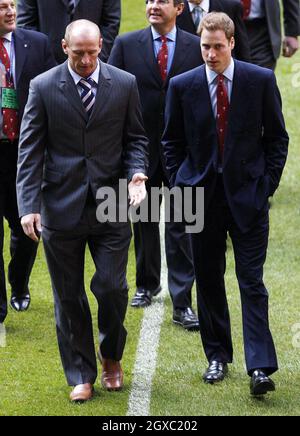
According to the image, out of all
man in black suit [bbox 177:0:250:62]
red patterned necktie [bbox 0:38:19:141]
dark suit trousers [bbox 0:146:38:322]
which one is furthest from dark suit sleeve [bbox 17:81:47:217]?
man in black suit [bbox 177:0:250:62]

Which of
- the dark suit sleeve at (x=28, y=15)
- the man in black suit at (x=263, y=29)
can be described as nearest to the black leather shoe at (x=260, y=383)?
the dark suit sleeve at (x=28, y=15)

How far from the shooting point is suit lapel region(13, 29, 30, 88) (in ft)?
33.1

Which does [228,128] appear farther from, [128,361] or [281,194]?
[281,194]

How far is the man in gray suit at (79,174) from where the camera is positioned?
8227mm

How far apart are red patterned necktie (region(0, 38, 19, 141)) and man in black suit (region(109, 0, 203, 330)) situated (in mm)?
824

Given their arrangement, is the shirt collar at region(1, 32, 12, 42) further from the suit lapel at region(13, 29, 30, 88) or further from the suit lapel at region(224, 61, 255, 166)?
the suit lapel at region(224, 61, 255, 166)

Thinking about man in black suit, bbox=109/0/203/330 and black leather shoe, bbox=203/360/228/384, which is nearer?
black leather shoe, bbox=203/360/228/384

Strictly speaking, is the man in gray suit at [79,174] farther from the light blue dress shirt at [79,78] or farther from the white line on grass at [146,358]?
the white line on grass at [146,358]

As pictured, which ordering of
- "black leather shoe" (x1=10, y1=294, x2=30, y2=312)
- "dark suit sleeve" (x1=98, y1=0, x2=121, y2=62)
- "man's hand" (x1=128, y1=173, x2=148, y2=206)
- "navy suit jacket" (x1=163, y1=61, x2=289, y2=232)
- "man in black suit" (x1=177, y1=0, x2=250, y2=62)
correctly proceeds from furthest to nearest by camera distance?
"dark suit sleeve" (x1=98, y1=0, x2=121, y2=62)
"man in black suit" (x1=177, y1=0, x2=250, y2=62)
"black leather shoe" (x1=10, y1=294, x2=30, y2=312)
"navy suit jacket" (x1=163, y1=61, x2=289, y2=232)
"man's hand" (x1=128, y1=173, x2=148, y2=206)

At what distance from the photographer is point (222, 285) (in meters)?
8.87

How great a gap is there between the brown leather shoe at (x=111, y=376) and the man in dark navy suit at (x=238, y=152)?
0.84 metres

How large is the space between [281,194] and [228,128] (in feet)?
19.5

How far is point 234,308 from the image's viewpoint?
35.2 ft

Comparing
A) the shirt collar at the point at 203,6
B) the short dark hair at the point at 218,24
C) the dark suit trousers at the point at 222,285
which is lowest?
the dark suit trousers at the point at 222,285
